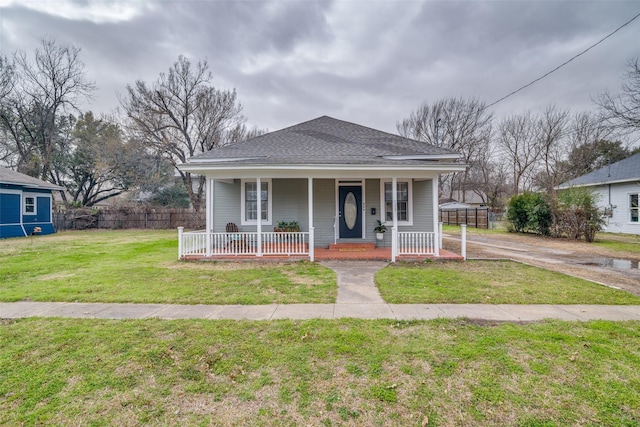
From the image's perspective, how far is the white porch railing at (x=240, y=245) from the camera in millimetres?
9102

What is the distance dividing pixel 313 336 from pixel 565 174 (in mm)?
33525

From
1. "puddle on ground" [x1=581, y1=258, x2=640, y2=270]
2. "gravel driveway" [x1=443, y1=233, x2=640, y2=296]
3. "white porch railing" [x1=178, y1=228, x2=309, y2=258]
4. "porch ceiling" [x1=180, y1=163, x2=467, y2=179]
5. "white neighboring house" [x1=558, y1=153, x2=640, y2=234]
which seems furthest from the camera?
"white neighboring house" [x1=558, y1=153, x2=640, y2=234]

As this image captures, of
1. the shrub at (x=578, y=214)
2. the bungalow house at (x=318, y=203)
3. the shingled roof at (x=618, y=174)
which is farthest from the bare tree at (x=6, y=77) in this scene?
the shingled roof at (x=618, y=174)

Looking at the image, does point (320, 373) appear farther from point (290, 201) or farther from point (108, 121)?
point (108, 121)

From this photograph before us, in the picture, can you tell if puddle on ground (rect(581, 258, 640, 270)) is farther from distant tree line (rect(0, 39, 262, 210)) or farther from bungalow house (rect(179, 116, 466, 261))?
distant tree line (rect(0, 39, 262, 210))

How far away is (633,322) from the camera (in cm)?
402

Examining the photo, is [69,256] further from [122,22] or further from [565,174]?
[565,174]

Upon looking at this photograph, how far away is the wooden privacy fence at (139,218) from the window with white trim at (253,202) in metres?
12.2

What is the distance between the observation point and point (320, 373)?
283 centimetres

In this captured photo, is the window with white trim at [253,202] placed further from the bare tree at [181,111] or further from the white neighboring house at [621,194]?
the white neighboring house at [621,194]

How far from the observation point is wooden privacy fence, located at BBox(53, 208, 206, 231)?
21.0 meters

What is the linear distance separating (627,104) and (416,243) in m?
11.3

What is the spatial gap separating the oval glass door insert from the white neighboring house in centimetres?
1356

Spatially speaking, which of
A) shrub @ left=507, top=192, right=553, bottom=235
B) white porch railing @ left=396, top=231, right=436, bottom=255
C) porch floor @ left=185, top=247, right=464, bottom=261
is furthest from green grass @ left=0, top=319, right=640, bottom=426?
shrub @ left=507, top=192, right=553, bottom=235
